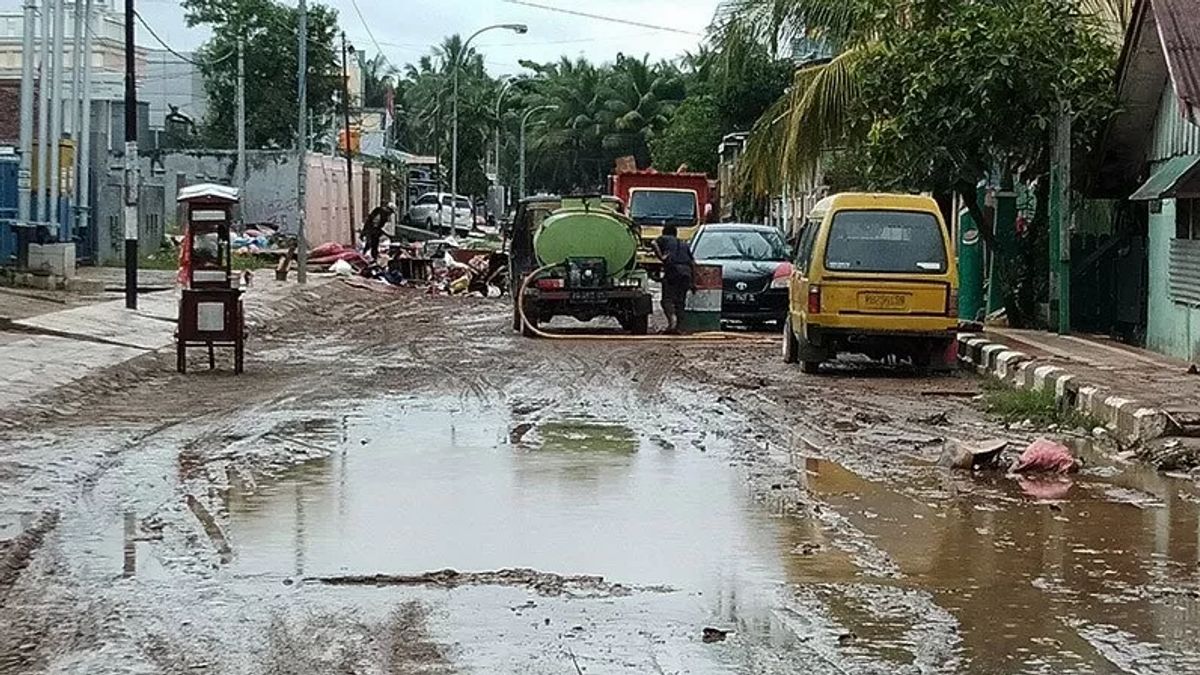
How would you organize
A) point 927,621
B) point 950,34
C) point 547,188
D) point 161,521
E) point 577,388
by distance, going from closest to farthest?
point 927,621 < point 161,521 < point 577,388 < point 950,34 < point 547,188

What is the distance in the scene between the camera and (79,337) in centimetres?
2291

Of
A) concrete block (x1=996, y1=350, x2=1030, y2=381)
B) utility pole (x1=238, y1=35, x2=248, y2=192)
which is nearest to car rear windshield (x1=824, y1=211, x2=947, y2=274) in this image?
concrete block (x1=996, y1=350, x2=1030, y2=381)

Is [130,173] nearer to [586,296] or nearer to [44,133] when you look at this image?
[44,133]

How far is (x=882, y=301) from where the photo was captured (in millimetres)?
19938

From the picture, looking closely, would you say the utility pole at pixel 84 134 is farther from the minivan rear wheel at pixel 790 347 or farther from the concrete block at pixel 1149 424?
the concrete block at pixel 1149 424

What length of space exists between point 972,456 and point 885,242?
7.63m

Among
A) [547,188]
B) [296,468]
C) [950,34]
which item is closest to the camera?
[296,468]

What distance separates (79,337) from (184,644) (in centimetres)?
1638

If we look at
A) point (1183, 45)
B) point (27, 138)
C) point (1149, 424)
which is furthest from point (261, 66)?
point (1149, 424)

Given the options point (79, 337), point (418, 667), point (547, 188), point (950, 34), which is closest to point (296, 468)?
point (418, 667)

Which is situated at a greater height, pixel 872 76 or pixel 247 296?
pixel 872 76

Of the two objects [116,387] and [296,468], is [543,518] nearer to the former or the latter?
[296,468]

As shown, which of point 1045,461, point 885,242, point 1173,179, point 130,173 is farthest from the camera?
point 130,173

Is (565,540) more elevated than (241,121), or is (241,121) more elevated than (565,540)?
(241,121)
